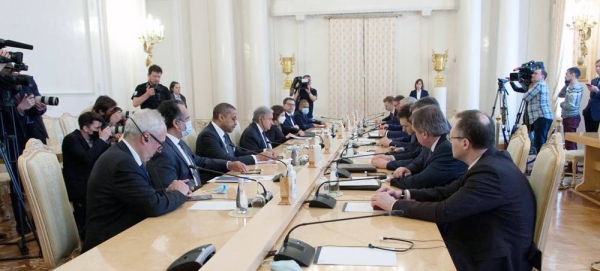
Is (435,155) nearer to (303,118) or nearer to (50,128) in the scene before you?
(50,128)

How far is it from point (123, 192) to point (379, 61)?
789 cm

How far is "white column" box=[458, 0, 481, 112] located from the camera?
8180mm

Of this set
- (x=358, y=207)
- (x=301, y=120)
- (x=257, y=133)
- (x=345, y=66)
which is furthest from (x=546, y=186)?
(x=345, y=66)

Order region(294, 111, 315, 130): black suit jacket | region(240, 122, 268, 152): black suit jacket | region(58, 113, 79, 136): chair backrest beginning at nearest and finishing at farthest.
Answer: region(240, 122, 268, 152): black suit jacket → region(58, 113, 79, 136): chair backrest → region(294, 111, 315, 130): black suit jacket

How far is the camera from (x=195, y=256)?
54.1 inches

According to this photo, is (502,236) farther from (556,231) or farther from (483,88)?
(483,88)

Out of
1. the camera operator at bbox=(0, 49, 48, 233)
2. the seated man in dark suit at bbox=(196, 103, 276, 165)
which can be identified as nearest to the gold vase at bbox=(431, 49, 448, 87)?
the seated man in dark suit at bbox=(196, 103, 276, 165)

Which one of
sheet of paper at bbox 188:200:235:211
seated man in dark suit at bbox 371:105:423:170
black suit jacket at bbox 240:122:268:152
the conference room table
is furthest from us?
the conference room table

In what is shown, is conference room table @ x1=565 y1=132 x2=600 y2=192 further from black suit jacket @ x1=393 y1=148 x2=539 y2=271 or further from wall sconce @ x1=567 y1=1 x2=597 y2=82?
black suit jacket @ x1=393 y1=148 x2=539 y2=271

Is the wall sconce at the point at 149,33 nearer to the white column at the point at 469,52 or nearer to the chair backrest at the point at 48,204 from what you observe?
the chair backrest at the point at 48,204

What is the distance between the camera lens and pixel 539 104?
18.9 ft

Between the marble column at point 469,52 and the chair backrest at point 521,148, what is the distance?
5.72 meters

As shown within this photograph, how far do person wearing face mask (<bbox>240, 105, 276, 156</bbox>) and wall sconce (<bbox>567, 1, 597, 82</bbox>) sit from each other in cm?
487

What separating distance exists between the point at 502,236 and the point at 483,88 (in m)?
7.52
